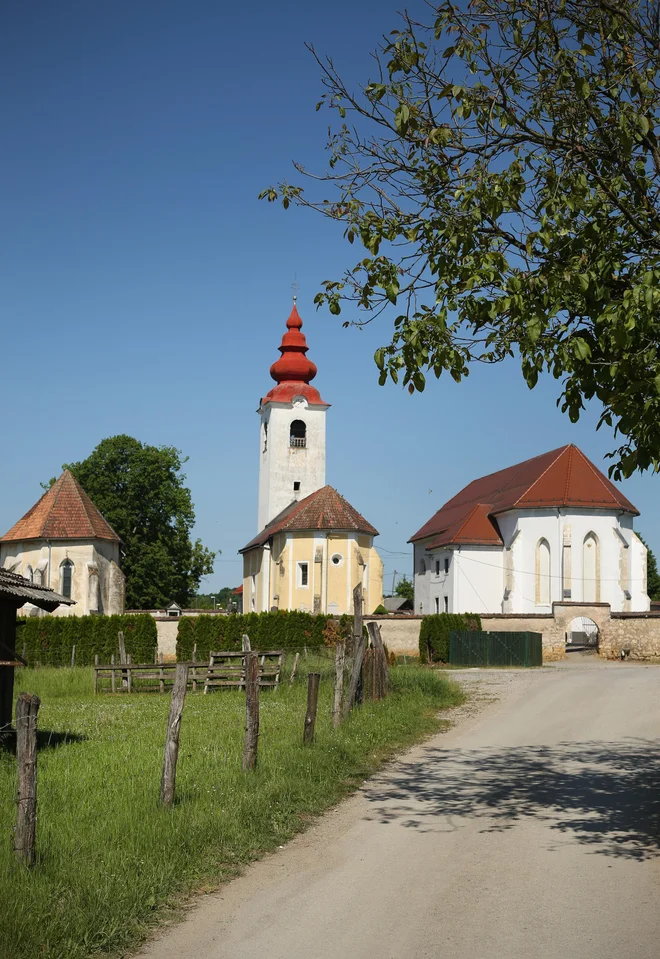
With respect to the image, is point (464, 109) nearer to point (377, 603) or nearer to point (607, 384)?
point (607, 384)

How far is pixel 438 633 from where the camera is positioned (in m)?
42.7

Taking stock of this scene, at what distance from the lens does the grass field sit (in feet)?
20.8

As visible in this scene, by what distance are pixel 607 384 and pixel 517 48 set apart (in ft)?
10.5

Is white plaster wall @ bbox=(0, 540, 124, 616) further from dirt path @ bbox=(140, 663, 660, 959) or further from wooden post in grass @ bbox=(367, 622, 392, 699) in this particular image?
dirt path @ bbox=(140, 663, 660, 959)

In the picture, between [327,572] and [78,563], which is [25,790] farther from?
[327,572]

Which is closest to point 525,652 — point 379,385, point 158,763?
point 158,763

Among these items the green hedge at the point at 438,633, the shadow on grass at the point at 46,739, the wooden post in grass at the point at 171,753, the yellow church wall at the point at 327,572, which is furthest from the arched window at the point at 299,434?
the wooden post in grass at the point at 171,753

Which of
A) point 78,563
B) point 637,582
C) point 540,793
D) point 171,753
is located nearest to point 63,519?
point 78,563

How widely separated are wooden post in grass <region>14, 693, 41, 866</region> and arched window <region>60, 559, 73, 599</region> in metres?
51.2

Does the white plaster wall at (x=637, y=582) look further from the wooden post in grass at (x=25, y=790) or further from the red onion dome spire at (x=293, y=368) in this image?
the wooden post in grass at (x=25, y=790)

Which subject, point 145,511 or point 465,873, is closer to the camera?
point 465,873

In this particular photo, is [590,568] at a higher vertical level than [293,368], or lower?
lower

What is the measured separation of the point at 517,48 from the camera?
350 inches

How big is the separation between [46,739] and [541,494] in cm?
4335
